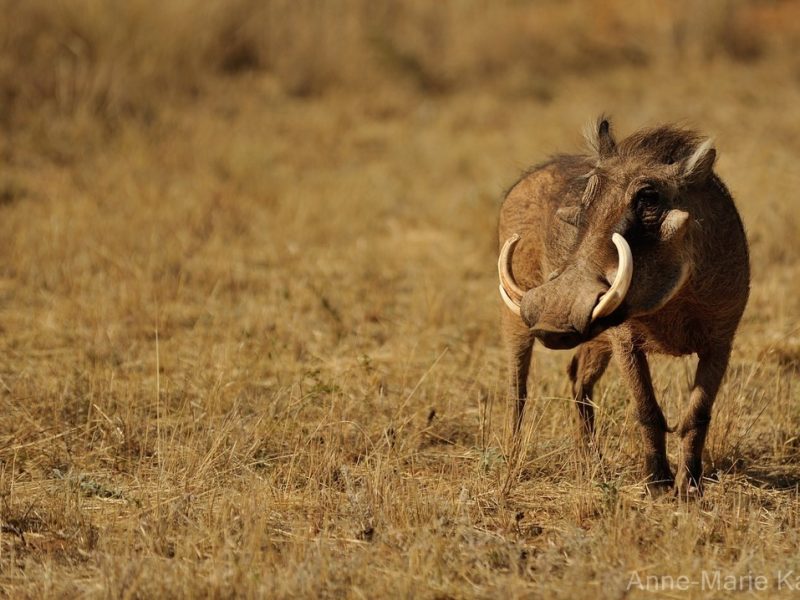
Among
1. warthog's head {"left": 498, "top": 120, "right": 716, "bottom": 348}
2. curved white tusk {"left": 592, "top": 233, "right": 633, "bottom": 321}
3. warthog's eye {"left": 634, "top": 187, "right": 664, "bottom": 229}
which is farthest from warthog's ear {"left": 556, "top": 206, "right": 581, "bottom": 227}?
curved white tusk {"left": 592, "top": 233, "right": 633, "bottom": 321}

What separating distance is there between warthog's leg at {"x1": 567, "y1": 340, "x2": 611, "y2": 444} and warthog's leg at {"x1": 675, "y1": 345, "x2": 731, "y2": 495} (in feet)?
1.76

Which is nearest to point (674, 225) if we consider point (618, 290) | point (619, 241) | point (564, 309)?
point (619, 241)

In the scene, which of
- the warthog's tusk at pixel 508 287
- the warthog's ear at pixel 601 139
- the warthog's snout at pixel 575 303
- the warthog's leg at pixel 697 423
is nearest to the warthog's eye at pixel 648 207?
the warthog's snout at pixel 575 303

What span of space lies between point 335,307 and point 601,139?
269 centimetres

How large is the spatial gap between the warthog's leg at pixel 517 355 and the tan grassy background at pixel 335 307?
0.07m

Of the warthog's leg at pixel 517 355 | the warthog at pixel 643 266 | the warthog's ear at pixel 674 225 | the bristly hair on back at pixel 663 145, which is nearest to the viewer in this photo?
the warthog at pixel 643 266

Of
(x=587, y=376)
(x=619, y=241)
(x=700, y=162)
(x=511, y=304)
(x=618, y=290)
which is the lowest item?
(x=587, y=376)

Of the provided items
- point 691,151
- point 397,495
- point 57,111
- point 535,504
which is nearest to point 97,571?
point 397,495

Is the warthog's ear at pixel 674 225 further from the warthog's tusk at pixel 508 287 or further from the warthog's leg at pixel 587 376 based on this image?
the warthog's leg at pixel 587 376

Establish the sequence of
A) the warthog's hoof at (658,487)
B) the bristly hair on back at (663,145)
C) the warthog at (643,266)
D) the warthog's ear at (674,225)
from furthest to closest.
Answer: the warthog's hoof at (658,487) → the bristly hair on back at (663,145) → the warthog's ear at (674,225) → the warthog at (643,266)

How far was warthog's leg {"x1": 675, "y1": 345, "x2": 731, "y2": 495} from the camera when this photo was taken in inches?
149

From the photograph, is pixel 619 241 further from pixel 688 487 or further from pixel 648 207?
pixel 688 487

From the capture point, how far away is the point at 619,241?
10.9 feet

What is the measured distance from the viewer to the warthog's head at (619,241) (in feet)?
10.6
